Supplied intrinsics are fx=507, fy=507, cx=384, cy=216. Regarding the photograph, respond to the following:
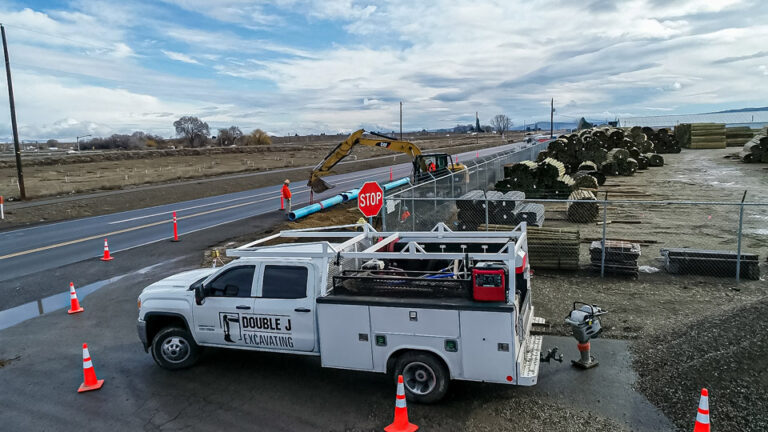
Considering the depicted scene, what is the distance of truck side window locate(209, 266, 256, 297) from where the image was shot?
728cm

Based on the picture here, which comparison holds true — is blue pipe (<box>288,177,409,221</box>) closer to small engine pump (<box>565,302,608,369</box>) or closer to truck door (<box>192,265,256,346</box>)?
truck door (<box>192,265,256,346</box>)

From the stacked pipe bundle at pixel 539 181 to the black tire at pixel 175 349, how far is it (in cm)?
1932

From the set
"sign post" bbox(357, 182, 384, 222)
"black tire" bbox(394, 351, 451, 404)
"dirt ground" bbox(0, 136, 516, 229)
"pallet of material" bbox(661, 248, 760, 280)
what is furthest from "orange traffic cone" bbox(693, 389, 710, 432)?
"dirt ground" bbox(0, 136, 516, 229)

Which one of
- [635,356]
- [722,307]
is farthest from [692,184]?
[635,356]

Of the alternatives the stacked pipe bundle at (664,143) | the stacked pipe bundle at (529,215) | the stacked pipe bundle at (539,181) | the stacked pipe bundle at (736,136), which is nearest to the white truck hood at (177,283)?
the stacked pipe bundle at (529,215)

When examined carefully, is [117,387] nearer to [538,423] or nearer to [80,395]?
[80,395]

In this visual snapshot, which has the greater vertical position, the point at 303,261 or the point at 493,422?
the point at 303,261

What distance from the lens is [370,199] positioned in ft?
44.7

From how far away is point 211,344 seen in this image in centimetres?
753

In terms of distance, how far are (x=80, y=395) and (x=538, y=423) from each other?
6139 mm

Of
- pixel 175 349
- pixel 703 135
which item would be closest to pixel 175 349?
pixel 175 349

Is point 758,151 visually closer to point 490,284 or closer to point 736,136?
point 736,136

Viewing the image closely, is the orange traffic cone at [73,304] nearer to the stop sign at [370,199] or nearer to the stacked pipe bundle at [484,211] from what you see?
the stop sign at [370,199]

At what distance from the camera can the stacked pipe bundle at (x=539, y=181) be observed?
23.9 meters
